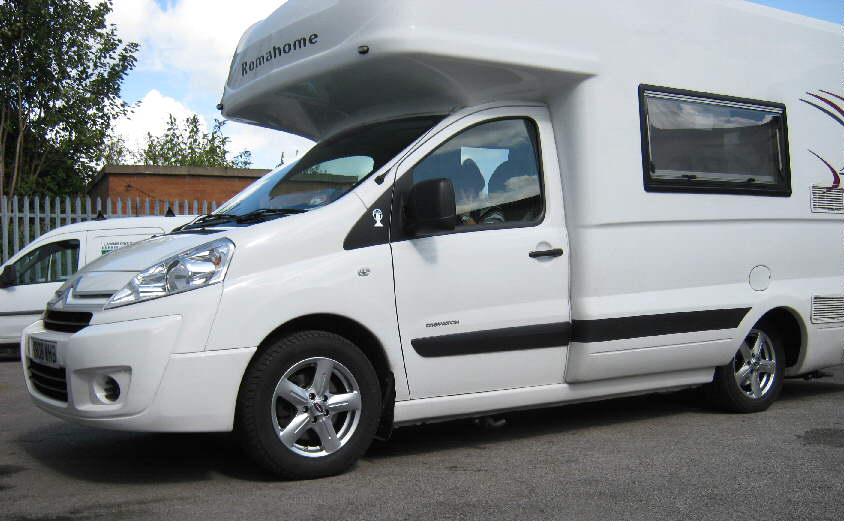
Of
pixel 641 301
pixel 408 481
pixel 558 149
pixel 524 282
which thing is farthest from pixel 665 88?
pixel 408 481

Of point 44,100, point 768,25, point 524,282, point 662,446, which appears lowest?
point 662,446

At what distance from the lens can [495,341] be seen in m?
5.08

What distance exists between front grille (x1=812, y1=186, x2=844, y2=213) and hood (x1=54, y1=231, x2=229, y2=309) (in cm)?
465

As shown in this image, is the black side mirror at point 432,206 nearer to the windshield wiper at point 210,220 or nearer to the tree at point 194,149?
the windshield wiper at point 210,220

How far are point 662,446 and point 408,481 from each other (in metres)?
1.74

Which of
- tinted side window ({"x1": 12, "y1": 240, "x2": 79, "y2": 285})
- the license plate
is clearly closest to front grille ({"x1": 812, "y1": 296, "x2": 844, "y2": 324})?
the license plate

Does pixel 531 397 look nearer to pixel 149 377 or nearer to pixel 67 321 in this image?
pixel 149 377

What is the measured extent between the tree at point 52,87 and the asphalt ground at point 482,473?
1694 cm

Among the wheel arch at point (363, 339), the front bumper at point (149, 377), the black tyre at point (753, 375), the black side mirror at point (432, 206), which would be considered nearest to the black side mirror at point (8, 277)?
the front bumper at point (149, 377)

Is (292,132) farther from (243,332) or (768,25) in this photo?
(768,25)

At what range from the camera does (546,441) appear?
554 centimetres

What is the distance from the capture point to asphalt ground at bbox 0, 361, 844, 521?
13.1 feet

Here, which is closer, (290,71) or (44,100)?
(290,71)

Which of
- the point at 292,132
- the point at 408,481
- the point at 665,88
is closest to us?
the point at 408,481
